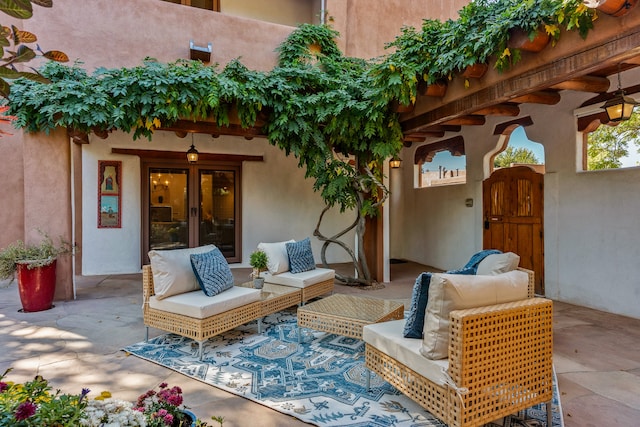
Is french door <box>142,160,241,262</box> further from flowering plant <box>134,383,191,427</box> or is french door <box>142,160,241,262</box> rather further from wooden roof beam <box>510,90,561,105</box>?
flowering plant <box>134,383,191,427</box>

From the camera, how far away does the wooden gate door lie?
5512 millimetres

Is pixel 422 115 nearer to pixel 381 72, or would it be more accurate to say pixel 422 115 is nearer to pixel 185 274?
pixel 381 72

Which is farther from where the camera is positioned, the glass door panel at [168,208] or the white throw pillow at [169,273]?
the glass door panel at [168,208]

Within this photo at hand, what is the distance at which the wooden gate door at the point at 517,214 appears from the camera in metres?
5.51

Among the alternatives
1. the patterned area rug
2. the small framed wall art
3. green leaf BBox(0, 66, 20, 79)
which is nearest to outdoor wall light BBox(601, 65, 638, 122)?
the patterned area rug

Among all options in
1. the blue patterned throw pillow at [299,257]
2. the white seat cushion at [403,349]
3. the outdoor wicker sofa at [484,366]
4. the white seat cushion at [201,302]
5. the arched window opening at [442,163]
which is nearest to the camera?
the outdoor wicker sofa at [484,366]

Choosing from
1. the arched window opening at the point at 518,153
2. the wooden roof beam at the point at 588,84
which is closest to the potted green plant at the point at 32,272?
the wooden roof beam at the point at 588,84

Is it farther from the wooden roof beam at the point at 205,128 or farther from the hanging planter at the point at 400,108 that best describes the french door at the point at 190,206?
the hanging planter at the point at 400,108

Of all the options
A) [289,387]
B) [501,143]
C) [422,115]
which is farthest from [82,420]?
[501,143]

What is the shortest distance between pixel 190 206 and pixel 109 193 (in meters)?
1.51

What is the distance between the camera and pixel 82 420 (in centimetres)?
112

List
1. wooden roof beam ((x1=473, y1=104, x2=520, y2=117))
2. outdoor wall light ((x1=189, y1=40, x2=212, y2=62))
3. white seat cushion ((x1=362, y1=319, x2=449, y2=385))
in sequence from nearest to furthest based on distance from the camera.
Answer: white seat cushion ((x1=362, y1=319, x2=449, y2=385)) < wooden roof beam ((x1=473, y1=104, x2=520, y2=117)) < outdoor wall light ((x1=189, y1=40, x2=212, y2=62))

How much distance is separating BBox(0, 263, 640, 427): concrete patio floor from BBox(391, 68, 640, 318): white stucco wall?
328mm

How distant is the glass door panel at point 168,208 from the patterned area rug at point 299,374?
4221 millimetres
